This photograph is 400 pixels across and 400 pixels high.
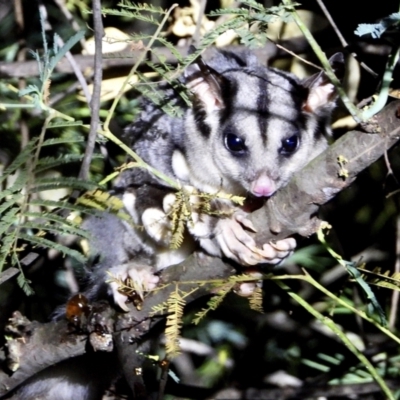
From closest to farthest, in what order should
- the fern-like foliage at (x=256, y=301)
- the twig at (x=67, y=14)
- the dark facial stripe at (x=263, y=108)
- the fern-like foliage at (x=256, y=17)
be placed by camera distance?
the fern-like foliage at (x=256, y=17) < the fern-like foliage at (x=256, y=301) < the dark facial stripe at (x=263, y=108) < the twig at (x=67, y=14)

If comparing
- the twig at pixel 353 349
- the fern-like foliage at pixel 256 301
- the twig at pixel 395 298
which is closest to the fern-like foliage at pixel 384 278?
the twig at pixel 353 349

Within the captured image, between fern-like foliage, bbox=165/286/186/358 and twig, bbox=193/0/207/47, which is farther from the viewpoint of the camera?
twig, bbox=193/0/207/47

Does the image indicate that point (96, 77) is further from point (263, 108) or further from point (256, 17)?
point (263, 108)

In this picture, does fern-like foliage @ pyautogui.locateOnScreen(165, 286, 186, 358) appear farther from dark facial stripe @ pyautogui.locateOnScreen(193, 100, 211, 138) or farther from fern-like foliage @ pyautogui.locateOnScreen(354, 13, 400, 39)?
fern-like foliage @ pyautogui.locateOnScreen(354, 13, 400, 39)

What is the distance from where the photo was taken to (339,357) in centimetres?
353

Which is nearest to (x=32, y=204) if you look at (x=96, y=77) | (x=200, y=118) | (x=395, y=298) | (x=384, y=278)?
(x=96, y=77)

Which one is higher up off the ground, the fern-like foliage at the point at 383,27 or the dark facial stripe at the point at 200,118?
the fern-like foliage at the point at 383,27

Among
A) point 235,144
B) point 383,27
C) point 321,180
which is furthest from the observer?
point 235,144

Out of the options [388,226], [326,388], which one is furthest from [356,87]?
[326,388]

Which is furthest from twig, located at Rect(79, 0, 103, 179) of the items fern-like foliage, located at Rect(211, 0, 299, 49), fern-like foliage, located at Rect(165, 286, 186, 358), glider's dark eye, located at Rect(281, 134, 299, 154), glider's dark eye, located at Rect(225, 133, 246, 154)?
glider's dark eye, located at Rect(281, 134, 299, 154)

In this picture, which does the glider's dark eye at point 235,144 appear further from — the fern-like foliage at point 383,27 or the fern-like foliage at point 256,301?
the fern-like foliage at point 383,27

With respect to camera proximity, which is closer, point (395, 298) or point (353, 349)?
point (353, 349)

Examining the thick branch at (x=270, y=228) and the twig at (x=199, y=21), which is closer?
the thick branch at (x=270, y=228)

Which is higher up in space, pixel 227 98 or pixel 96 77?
pixel 96 77
